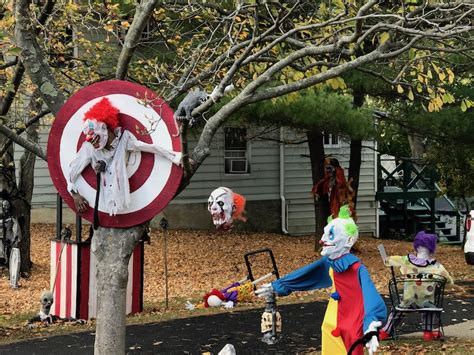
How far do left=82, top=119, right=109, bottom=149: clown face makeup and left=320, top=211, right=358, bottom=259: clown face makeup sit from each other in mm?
2017

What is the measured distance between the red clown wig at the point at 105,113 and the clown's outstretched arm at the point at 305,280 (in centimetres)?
195

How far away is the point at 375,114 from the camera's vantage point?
1662 centimetres

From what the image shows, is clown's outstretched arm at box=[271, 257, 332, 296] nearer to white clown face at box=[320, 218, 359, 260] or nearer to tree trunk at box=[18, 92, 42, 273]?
white clown face at box=[320, 218, 359, 260]

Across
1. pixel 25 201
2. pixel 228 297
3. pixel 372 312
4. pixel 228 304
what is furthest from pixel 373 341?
pixel 25 201

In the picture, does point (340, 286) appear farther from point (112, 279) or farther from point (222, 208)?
point (222, 208)

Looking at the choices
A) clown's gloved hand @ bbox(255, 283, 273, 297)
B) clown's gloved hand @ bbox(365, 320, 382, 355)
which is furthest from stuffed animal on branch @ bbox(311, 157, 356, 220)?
clown's gloved hand @ bbox(365, 320, 382, 355)

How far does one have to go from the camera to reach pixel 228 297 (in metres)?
11.8

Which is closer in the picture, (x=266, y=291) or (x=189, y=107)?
(x=189, y=107)

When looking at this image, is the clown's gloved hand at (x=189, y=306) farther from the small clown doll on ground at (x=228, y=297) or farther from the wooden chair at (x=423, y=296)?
the wooden chair at (x=423, y=296)

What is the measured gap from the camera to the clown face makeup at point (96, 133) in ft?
17.6

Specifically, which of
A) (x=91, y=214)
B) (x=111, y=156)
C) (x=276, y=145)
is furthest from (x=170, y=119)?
(x=276, y=145)

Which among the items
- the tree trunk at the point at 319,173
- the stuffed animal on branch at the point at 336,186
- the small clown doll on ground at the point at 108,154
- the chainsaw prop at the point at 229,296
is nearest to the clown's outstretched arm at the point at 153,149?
the small clown doll on ground at the point at 108,154

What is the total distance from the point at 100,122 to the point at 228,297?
22.3ft

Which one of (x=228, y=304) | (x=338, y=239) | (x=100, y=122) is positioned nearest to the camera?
(x=100, y=122)
